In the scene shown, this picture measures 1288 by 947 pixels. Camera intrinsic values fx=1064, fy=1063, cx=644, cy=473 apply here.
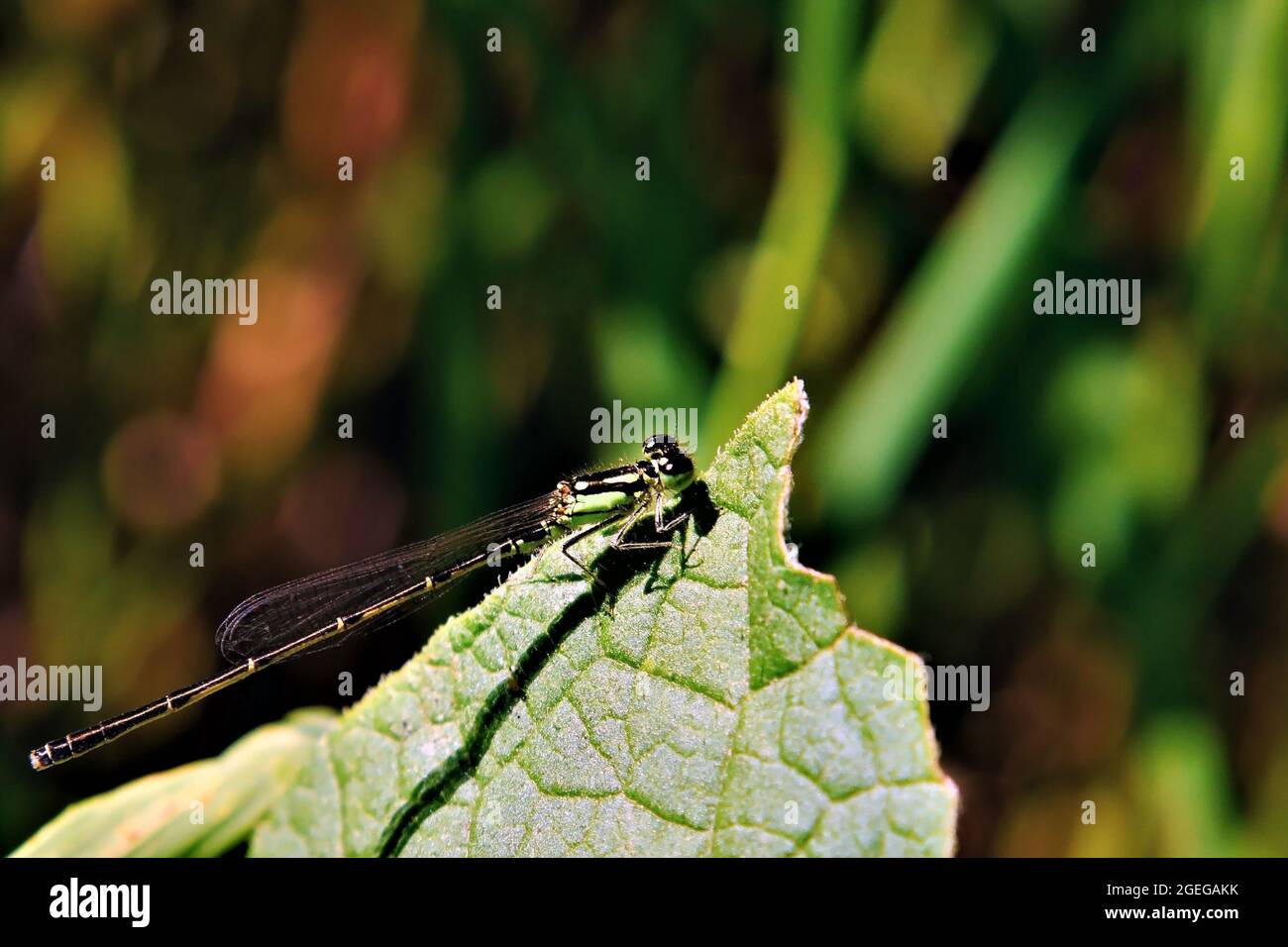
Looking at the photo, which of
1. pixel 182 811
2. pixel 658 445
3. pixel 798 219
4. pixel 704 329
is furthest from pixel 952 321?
pixel 182 811

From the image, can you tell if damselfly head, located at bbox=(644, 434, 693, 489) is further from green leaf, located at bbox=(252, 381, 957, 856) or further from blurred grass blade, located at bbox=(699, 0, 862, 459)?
blurred grass blade, located at bbox=(699, 0, 862, 459)

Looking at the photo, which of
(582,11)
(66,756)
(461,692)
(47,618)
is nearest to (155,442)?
(47,618)

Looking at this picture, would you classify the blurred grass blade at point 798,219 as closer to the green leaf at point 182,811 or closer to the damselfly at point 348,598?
the damselfly at point 348,598

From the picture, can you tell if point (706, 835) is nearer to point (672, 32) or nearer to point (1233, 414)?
point (1233, 414)

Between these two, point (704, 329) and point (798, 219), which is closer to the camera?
point (798, 219)

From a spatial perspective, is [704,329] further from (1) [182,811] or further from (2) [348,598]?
(1) [182,811]

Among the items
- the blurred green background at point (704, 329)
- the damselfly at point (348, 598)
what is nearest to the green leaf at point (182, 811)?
the damselfly at point (348, 598)

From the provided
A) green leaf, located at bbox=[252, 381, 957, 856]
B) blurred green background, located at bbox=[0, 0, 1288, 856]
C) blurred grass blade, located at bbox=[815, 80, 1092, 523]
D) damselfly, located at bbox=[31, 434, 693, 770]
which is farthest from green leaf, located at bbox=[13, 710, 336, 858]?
blurred grass blade, located at bbox=[815, 80, 1092, 523]
